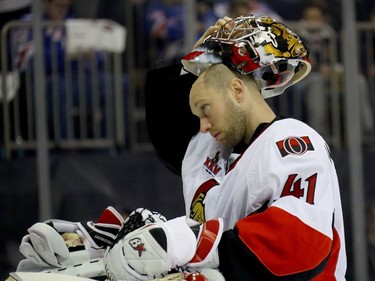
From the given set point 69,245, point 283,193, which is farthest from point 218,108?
point 69,245

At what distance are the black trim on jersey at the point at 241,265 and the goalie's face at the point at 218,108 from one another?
40 cm

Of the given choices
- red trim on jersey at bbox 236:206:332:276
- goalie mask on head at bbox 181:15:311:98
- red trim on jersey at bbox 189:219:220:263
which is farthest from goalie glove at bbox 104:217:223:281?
goalie mask on head at bbox 181:15:311:98

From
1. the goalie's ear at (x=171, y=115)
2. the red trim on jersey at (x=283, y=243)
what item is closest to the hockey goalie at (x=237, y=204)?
the red trim on jersey at (x=283, y=243)

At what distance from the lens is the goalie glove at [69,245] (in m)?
3.03

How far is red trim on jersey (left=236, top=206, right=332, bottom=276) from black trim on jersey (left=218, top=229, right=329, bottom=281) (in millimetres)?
14

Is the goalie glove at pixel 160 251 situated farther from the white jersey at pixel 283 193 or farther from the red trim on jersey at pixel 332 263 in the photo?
the red trim on jersey at pixel 332 263

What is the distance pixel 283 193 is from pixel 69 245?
2.27 feet

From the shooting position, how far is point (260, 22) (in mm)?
3139

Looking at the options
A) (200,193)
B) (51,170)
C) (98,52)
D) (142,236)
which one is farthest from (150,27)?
(142,236)

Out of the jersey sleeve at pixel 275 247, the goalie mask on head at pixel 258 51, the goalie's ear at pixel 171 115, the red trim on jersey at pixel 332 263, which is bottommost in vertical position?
the red trim on jersey at pixel 332 263

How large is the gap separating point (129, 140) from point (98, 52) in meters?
0.57

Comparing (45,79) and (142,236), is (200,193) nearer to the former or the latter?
(142,236)

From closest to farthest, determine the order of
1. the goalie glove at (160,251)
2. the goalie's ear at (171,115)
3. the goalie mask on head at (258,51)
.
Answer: the goalie glove at (160,251) < the goalie mask on head at (258,51) < the goalie's ear at (171,115)

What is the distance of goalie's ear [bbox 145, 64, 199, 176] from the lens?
12.0 ft
